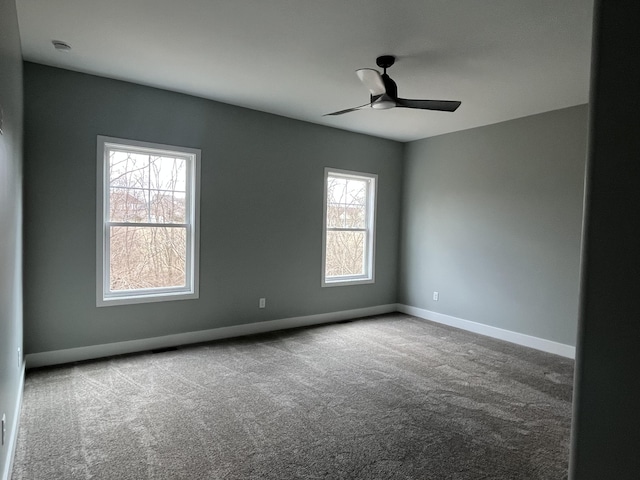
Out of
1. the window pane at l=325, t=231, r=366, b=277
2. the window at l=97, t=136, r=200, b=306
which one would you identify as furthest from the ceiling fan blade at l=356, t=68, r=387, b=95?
the window pane at l=325, t=231, r=366, b=277

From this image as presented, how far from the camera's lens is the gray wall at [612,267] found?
638 mm

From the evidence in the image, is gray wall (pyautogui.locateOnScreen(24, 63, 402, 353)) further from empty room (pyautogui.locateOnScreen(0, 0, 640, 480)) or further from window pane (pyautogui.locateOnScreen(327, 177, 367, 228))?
window pane (pyautogui.locateOnScreen(327, 177, 367, 228))

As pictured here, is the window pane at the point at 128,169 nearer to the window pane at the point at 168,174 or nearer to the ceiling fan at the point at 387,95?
the window pane at the point at 168,174

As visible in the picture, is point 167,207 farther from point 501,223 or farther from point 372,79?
point 501,223

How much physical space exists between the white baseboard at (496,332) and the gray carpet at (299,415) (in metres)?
0.23

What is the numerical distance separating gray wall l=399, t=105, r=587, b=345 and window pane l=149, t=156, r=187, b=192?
350 cm

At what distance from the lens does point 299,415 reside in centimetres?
280

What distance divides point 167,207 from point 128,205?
1.28 ft

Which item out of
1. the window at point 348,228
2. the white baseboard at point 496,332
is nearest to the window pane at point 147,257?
→ the window at point 348,228

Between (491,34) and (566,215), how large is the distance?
8.20ft

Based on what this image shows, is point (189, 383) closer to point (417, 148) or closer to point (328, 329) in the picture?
point (328, 329)

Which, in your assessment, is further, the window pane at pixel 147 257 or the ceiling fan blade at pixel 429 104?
the window pane at pixel 147 257

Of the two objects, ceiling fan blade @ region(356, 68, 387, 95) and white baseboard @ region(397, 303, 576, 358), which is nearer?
ceiling fan blade @ region(356, 68, 387, 95)

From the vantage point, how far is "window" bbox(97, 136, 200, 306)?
388cm
